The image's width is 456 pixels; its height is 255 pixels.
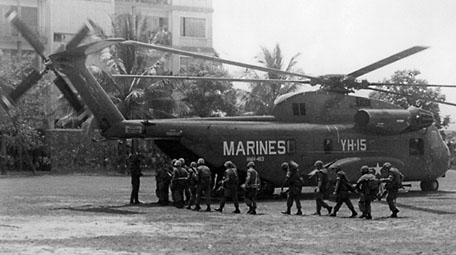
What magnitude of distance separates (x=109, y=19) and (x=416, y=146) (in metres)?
25.5

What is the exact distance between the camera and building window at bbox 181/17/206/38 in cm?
5334

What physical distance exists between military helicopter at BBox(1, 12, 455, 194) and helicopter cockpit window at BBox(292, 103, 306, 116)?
3 centimetres

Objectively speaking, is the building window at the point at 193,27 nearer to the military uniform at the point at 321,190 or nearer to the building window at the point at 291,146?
the building window at the point at 291,146

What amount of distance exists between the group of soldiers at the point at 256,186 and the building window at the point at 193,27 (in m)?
32.5

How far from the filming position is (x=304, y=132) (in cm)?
2378

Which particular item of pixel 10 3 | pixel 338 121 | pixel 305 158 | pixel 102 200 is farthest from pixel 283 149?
pixel 10 3

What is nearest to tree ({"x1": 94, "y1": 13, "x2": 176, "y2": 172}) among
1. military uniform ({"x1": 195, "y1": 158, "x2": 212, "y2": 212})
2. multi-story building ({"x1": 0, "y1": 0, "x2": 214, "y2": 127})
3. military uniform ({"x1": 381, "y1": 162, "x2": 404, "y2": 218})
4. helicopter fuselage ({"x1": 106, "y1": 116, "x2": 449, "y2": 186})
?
multi-story building ({"x1": 0, "y1": 0, "x2": 214, "y2": 127})

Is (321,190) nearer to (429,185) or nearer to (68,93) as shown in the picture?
(68,93)

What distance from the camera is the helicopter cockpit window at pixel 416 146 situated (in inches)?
995

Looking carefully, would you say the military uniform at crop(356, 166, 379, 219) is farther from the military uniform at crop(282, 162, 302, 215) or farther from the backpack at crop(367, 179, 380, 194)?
the military uniform at crop(282, 162, 302, 215)

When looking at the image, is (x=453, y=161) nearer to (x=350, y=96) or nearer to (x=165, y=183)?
(x=350, y=96)

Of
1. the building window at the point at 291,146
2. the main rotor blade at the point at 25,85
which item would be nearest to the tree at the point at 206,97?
the building window at the point at 291,146

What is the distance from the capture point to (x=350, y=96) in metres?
24.7

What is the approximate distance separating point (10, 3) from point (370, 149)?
27682mm
